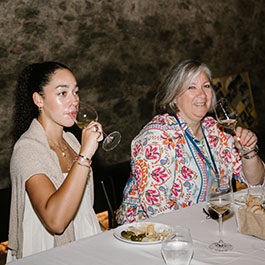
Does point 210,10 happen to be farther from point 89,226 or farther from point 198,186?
point 89,226

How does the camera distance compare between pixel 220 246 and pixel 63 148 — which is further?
pixel 63 148

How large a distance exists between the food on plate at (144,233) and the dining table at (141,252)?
0.11 feet

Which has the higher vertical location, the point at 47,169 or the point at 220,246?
the point at 47,169

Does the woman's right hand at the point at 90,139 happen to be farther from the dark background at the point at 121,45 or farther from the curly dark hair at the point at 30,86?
the dark background at the point at 121,45

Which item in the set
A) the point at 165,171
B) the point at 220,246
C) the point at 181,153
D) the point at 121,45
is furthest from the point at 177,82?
the point at 121,45

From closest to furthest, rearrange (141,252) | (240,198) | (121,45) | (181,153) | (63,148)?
(141,252) < (240,198) < (63,148) < (181,153) < (121,45)

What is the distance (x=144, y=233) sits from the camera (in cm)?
189

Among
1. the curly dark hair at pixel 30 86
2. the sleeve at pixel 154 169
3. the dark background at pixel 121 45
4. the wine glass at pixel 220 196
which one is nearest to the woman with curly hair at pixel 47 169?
the curly dark hair at pixel 30 86

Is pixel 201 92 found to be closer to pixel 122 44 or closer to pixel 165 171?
pixel 165 171

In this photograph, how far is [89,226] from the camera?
2.50 metres

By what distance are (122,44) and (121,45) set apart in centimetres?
2

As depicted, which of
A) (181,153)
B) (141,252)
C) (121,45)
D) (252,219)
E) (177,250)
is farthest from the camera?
(121,45)

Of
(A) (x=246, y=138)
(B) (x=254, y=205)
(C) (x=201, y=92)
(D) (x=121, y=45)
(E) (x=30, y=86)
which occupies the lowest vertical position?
(B) (x=254, y=205)

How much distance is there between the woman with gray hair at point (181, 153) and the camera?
2666 millimetres
